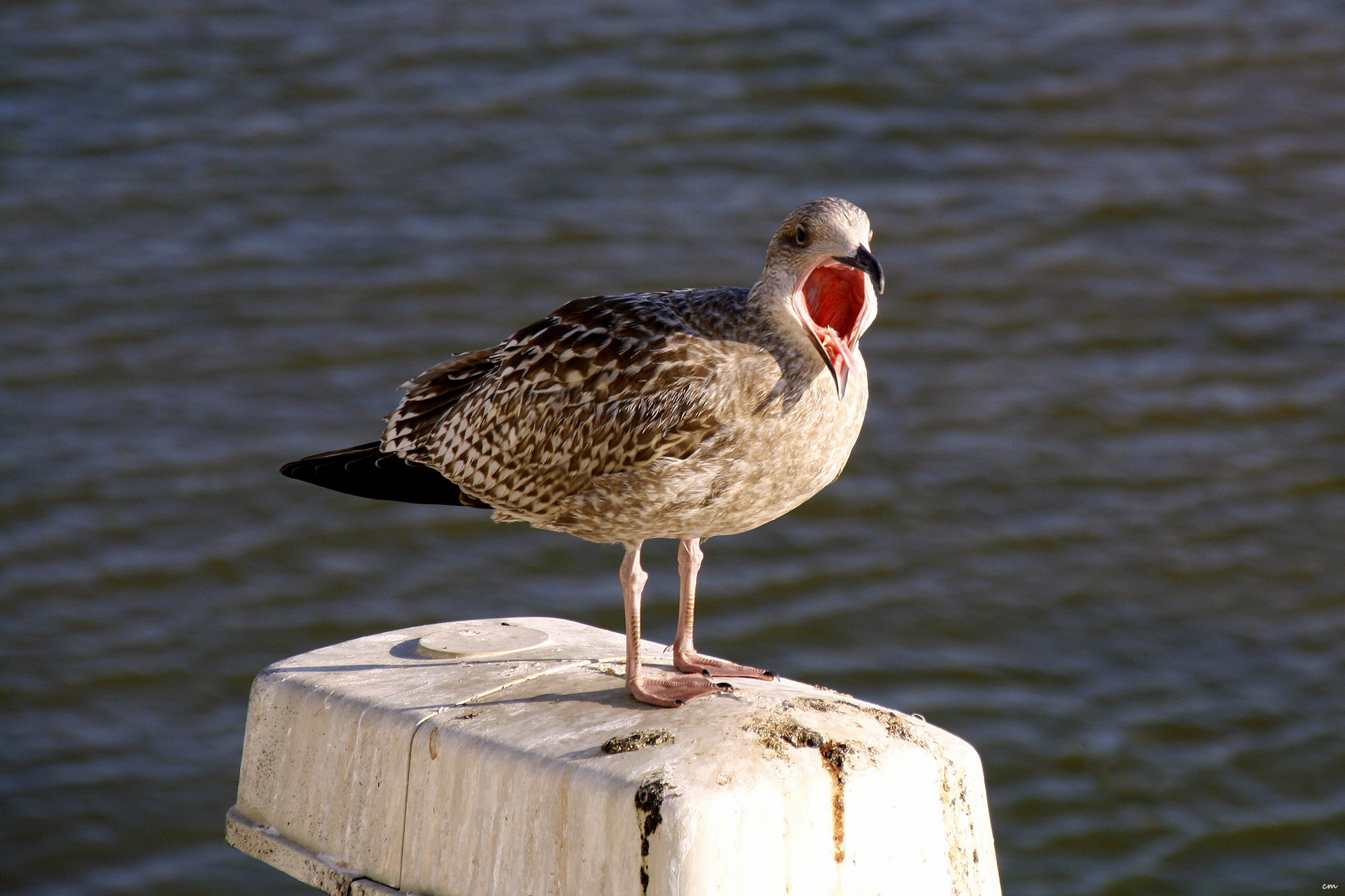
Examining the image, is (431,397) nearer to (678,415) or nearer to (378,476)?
(378,476)

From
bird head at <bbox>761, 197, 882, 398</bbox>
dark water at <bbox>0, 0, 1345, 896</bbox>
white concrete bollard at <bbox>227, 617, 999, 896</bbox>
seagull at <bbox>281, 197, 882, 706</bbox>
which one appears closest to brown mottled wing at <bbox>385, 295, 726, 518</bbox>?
seagull at <bbox>281, 197, 882, 706</bbox>

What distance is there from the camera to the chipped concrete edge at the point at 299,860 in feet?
13.5

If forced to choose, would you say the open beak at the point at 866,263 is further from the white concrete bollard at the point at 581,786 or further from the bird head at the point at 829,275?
the white concrete bollard at the point at 581,786

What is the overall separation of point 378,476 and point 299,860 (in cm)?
127

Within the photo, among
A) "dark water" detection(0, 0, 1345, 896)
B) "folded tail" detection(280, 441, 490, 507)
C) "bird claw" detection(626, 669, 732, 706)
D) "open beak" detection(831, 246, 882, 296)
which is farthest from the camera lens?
"dark water" detection(0, 0, 1345, 896)

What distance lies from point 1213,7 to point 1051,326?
598cm

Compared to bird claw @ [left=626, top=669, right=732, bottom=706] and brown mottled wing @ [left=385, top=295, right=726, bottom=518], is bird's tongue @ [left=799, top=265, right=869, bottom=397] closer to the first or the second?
brown mottled wing @ [left=385, top=295, right=726, bottom=518]

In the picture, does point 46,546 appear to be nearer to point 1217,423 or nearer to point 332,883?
point 332,883

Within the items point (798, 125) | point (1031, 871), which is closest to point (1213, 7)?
point (798, 125)

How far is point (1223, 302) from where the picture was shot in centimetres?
1298

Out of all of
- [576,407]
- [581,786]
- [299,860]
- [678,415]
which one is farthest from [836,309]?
[299,860]

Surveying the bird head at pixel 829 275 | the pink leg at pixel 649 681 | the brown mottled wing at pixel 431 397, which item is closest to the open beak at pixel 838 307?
the bird head at pixel 829 275

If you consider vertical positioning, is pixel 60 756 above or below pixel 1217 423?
below

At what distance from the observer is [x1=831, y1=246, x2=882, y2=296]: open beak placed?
401cm
